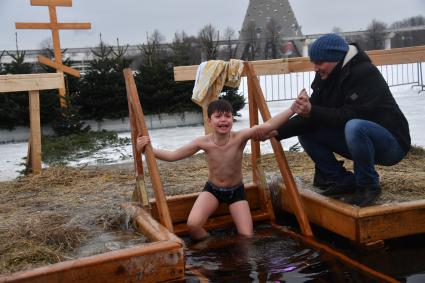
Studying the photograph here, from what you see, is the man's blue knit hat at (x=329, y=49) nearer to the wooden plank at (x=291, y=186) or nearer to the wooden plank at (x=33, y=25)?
the wooden plank at (x=291, y=186)

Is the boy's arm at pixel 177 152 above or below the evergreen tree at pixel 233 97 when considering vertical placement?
below

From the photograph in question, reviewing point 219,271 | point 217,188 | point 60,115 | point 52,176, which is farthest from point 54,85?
point 60,115

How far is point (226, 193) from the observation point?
3773 mm

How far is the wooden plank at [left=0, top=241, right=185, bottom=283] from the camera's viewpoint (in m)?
2.43

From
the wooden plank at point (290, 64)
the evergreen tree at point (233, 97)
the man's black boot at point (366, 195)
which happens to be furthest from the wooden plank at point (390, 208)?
the evergreen tree at point (233, 97)

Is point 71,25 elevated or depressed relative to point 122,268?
elevated

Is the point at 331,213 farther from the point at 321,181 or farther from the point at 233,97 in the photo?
the point at 233,97

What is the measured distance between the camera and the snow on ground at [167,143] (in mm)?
7788

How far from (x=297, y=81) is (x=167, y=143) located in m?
8.92

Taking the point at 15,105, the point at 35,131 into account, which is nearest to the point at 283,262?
the point at 35,131

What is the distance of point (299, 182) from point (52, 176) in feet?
10.2

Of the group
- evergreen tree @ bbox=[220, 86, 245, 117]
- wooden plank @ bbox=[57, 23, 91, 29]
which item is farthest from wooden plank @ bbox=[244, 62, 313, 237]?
wooden plank @ bbox=[57, 23, 91, 29]

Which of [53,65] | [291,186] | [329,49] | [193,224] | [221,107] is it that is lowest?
[193,224]

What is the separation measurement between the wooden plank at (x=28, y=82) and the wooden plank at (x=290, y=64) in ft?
5.18
